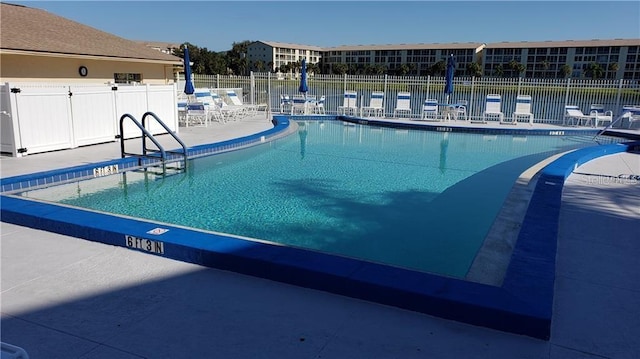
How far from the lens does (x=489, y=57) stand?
80.7 m

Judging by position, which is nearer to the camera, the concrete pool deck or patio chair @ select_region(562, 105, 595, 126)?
the concrete pool deck

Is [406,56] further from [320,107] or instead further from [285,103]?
[285,103]

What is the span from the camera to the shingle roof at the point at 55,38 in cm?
1118

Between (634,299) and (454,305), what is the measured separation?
1357 millimetres

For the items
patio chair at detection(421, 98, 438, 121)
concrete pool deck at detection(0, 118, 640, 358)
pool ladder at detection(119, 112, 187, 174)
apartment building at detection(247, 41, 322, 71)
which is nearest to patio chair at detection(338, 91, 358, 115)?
patio chair at detection(421, 98, 438, 121)

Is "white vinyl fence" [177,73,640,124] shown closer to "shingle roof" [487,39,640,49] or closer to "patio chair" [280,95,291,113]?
"patio chair" [280,95,291,113]

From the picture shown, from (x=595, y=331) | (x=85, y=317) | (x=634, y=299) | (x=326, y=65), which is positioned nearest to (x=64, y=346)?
(x=85, y=317)

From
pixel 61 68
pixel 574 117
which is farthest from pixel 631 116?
pixel 61 68

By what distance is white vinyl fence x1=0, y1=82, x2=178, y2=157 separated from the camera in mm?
8078

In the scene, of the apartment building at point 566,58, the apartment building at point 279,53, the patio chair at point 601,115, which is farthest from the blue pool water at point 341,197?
the apartment building at point 279,53

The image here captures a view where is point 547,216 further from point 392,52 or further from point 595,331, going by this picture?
point 392,52

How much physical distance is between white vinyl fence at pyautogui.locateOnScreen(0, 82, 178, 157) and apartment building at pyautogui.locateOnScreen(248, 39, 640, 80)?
74.5m

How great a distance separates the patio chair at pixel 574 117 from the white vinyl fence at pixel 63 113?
1290 cm

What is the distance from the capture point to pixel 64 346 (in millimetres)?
2529
